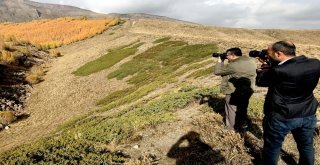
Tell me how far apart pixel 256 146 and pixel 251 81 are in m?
1.93

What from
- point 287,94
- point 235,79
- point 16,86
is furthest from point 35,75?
point 287,94

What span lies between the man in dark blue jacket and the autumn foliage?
5883cm

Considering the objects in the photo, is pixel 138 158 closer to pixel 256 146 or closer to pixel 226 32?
pixel 256 146

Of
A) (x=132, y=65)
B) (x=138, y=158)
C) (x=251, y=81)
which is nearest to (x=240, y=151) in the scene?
(x=251, y=81)

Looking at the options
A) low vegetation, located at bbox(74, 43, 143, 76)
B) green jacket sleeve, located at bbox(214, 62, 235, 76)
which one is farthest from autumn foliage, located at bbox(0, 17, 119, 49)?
green jacket sleeve, located at bbox(214, 62, 235, 76)

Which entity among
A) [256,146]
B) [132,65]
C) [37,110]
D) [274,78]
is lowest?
[37,110]

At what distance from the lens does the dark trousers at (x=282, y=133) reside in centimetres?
697

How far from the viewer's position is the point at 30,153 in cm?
1144

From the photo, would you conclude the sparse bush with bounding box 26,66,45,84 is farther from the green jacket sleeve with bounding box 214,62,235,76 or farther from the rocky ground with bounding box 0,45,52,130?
the green jacket sleeve with bounding box 214,62,235,76

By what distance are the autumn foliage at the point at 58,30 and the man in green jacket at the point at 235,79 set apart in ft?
182

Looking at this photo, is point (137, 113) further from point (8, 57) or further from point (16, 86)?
point (8, 57)

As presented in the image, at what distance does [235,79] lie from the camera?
10445mm

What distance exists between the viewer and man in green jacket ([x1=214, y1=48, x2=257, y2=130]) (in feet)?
33.8

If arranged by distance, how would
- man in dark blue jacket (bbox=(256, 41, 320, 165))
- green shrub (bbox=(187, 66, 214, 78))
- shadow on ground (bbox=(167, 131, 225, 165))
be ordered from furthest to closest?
1. green shrub (bbox=(187, 66, 214, 78))
2. shadow on ground (bbox=(167, 131, 225, 165))
3. man in dark blue jacket (bbox=(256, 41, 320, 165))
